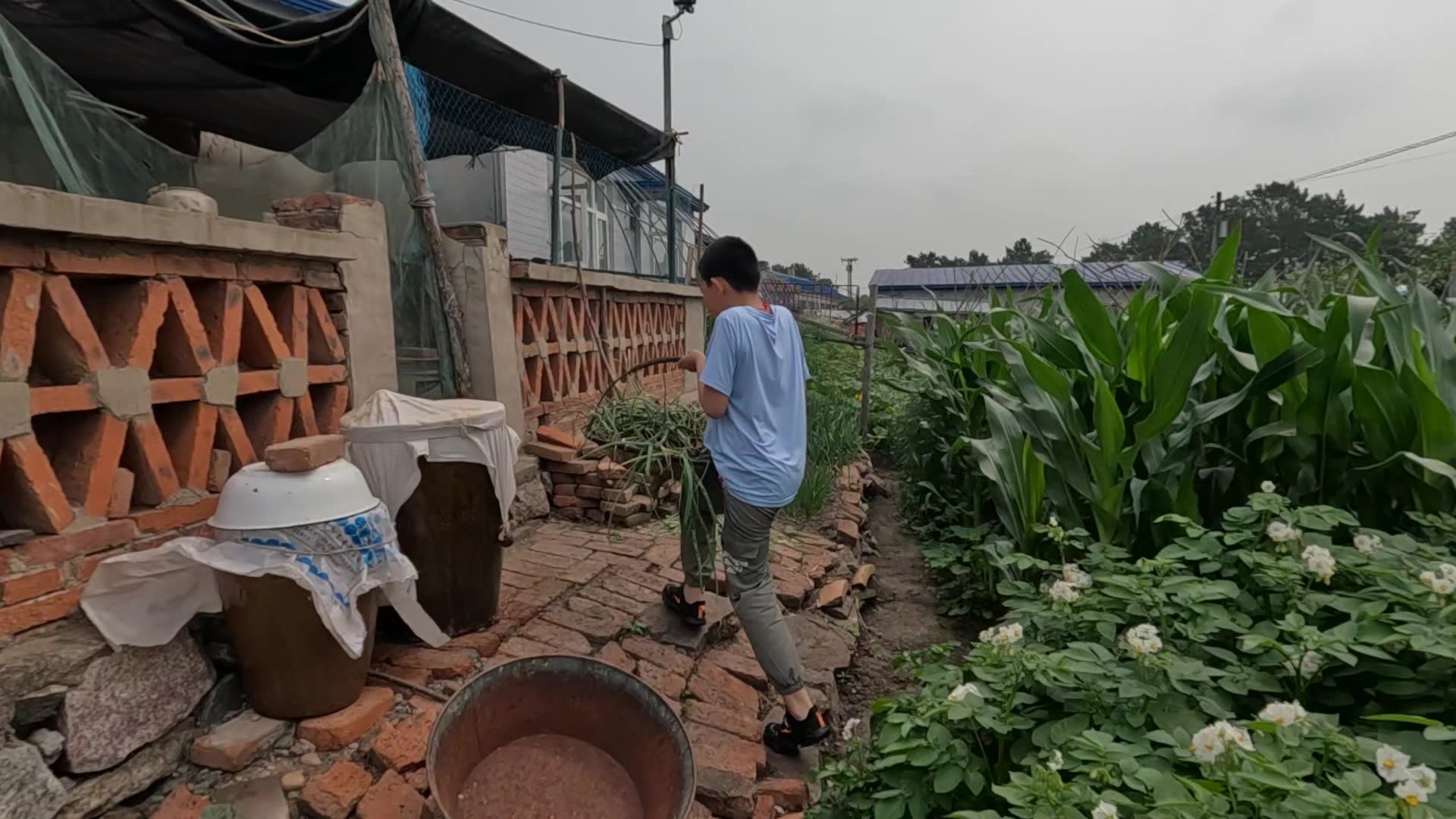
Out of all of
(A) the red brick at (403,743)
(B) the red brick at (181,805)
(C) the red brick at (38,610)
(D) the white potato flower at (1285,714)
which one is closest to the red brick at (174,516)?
(C) the red brick at (38,610)

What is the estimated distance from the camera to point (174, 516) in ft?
6.80

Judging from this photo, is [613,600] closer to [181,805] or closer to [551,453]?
[551,453]

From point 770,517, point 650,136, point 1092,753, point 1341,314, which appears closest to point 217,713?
point 770,517

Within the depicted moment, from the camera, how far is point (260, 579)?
1.78 m

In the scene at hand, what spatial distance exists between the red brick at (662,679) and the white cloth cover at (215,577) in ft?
3.07

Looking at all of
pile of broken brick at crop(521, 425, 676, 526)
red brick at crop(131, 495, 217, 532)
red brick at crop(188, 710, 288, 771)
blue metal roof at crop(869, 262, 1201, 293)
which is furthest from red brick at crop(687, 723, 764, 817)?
blue metal roof at crop(869, 262, 1201, 293)

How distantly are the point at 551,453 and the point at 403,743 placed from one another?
2.09m

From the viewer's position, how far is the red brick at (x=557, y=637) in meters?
2.52

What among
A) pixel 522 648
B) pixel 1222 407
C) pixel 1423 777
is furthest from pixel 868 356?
pixel 1423 777

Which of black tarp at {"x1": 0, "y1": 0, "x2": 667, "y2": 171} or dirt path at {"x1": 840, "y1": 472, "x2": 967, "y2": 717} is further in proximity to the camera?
black tarp at {"x1": 0, "y1": 0, "x2": 667, "y2": 171}

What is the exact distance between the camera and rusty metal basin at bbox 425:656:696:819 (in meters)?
1.63

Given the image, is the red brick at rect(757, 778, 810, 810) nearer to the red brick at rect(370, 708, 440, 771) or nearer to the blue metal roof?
the red brick at rect(370, 708, 440, 771)

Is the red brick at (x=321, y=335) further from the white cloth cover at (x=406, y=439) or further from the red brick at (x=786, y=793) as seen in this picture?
the red brick at (x=786, y=793)

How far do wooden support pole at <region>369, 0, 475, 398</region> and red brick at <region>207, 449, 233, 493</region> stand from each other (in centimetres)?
135
